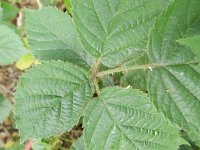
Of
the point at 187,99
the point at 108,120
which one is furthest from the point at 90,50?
the point at 187,99

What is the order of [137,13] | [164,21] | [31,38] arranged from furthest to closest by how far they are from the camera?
1. [31,38]
2. [137,13]
3. [164,21]

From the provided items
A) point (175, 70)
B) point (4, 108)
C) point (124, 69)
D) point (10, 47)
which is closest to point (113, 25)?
point (124, 69)

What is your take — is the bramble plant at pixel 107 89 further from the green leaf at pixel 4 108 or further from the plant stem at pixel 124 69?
the green leaf at pixel 4 108

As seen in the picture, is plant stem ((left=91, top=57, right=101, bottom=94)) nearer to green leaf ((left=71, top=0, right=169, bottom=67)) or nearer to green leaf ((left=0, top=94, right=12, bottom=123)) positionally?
green leaf ((left=71, top=0, right=169, bottom=67))

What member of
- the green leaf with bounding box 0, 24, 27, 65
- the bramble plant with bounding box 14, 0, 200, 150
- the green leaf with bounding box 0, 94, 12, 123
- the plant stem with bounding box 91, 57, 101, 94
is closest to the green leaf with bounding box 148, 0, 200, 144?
the bramble plant with bounding box 14, 0, 200, 150

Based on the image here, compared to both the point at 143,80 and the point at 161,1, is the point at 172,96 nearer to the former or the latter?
the point at 161,1

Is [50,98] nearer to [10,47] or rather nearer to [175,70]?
[175,70]
